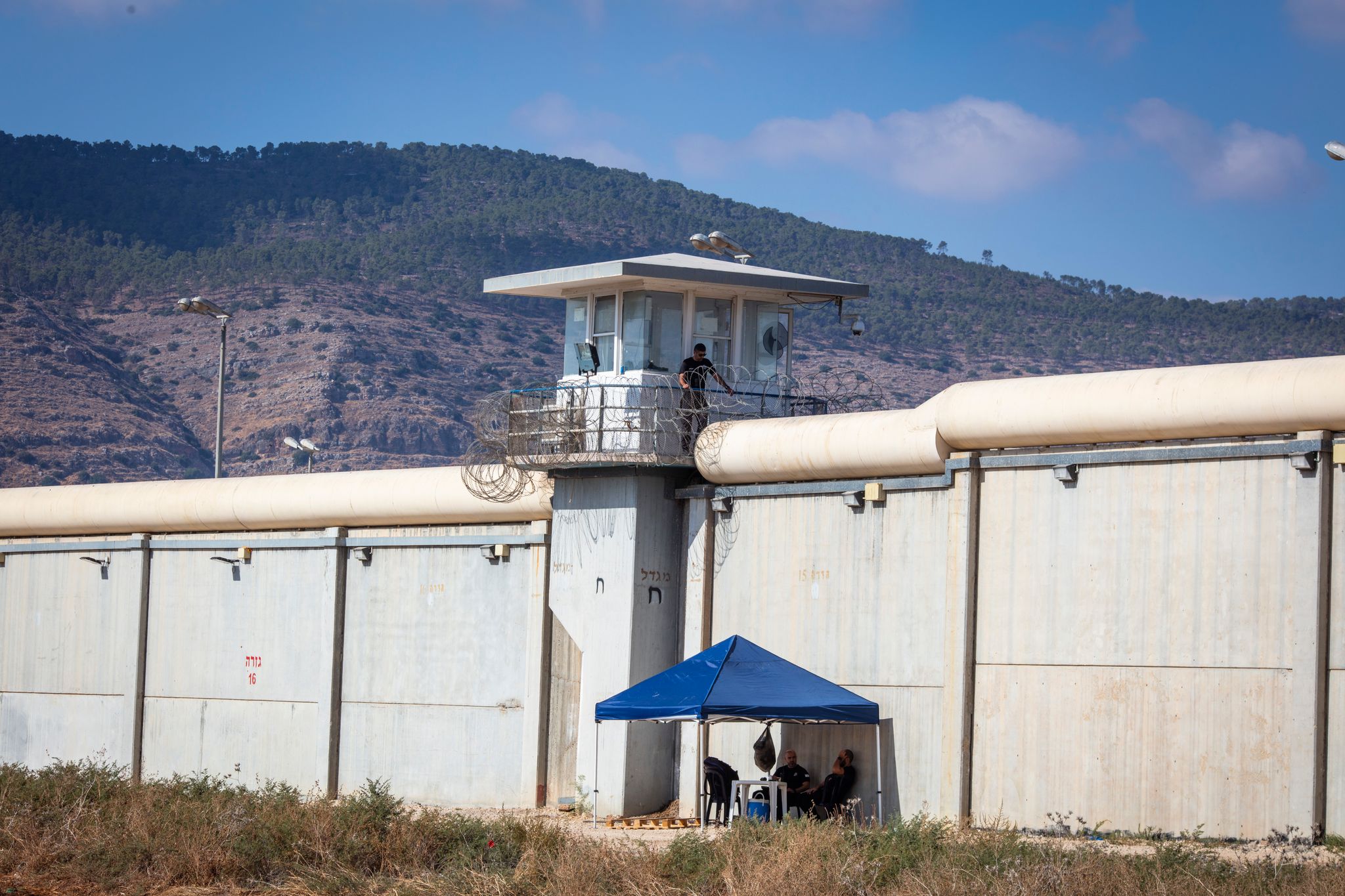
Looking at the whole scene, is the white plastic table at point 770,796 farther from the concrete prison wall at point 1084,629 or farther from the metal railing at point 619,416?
the metal railing at point 619,416

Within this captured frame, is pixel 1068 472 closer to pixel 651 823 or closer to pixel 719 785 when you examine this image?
pixel 719 785

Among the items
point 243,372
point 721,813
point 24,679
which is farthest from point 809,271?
point 721,813

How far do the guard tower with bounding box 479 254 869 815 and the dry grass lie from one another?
3939 mm

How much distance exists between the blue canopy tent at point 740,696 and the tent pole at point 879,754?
0.02m

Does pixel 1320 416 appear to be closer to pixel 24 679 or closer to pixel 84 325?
pixel 24 679

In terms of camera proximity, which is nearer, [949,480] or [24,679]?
[949,480]

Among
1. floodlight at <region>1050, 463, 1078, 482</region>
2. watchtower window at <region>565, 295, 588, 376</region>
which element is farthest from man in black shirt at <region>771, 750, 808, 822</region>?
watchtower window at <region>565, 295, 588, 376</region>

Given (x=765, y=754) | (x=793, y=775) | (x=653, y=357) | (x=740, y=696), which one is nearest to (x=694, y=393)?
(x=653, y=357)

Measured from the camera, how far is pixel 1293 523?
16.2m

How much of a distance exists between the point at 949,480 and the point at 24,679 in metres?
20.1

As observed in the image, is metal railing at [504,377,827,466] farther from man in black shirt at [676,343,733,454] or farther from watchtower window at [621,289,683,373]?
watchtower window at [621,289,683,373]

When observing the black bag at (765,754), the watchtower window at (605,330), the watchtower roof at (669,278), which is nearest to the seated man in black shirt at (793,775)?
the black bag at (765,754)

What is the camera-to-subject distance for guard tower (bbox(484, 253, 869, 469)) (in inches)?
882

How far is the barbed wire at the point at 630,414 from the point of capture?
22281 millimetres
